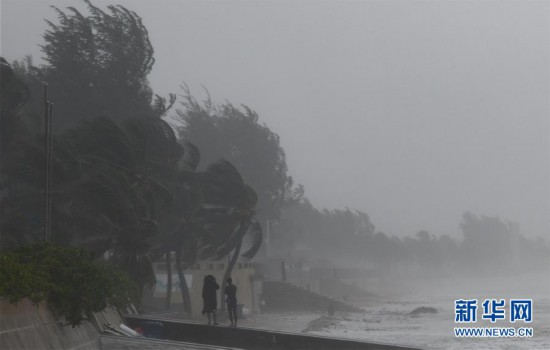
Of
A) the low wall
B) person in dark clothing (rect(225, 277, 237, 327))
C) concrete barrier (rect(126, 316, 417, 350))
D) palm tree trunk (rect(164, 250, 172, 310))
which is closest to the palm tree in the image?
palm tree trunk (rect(164, 250, 172, 310))

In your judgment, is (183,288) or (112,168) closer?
(112,168)

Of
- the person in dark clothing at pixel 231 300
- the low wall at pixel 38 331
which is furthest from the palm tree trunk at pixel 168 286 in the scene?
the low wall at pixel 38 331

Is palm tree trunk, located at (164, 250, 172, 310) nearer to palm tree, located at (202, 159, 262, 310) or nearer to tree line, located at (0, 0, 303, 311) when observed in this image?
tree line, located at (0, 0, 303, 311)

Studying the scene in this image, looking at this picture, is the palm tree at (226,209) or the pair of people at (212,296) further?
the palm tree at (226,209)

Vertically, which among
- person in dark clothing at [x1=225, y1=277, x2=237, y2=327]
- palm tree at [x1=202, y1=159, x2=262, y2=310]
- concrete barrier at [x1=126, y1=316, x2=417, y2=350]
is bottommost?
concrete barrier at [x1=126, y1=316, x2=417, y2=350]

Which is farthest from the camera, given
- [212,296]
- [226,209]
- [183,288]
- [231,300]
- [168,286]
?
[226,209]

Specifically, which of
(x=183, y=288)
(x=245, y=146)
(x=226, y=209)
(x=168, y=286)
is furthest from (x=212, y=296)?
(x=245, y=146)

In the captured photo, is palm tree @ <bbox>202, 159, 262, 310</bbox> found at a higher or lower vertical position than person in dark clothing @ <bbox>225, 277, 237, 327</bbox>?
higher

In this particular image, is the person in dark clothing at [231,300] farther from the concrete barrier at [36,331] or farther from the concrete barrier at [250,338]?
the concrete barrier at [36,331]

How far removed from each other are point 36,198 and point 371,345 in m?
15.7

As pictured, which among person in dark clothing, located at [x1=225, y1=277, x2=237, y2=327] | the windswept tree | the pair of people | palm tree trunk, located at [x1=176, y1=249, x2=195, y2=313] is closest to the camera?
the pair of people

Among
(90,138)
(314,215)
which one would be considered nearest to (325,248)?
(314,215)

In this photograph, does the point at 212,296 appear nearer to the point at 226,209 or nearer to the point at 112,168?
the point at 112,168

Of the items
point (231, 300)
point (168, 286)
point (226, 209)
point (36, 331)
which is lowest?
point (168, 286)
